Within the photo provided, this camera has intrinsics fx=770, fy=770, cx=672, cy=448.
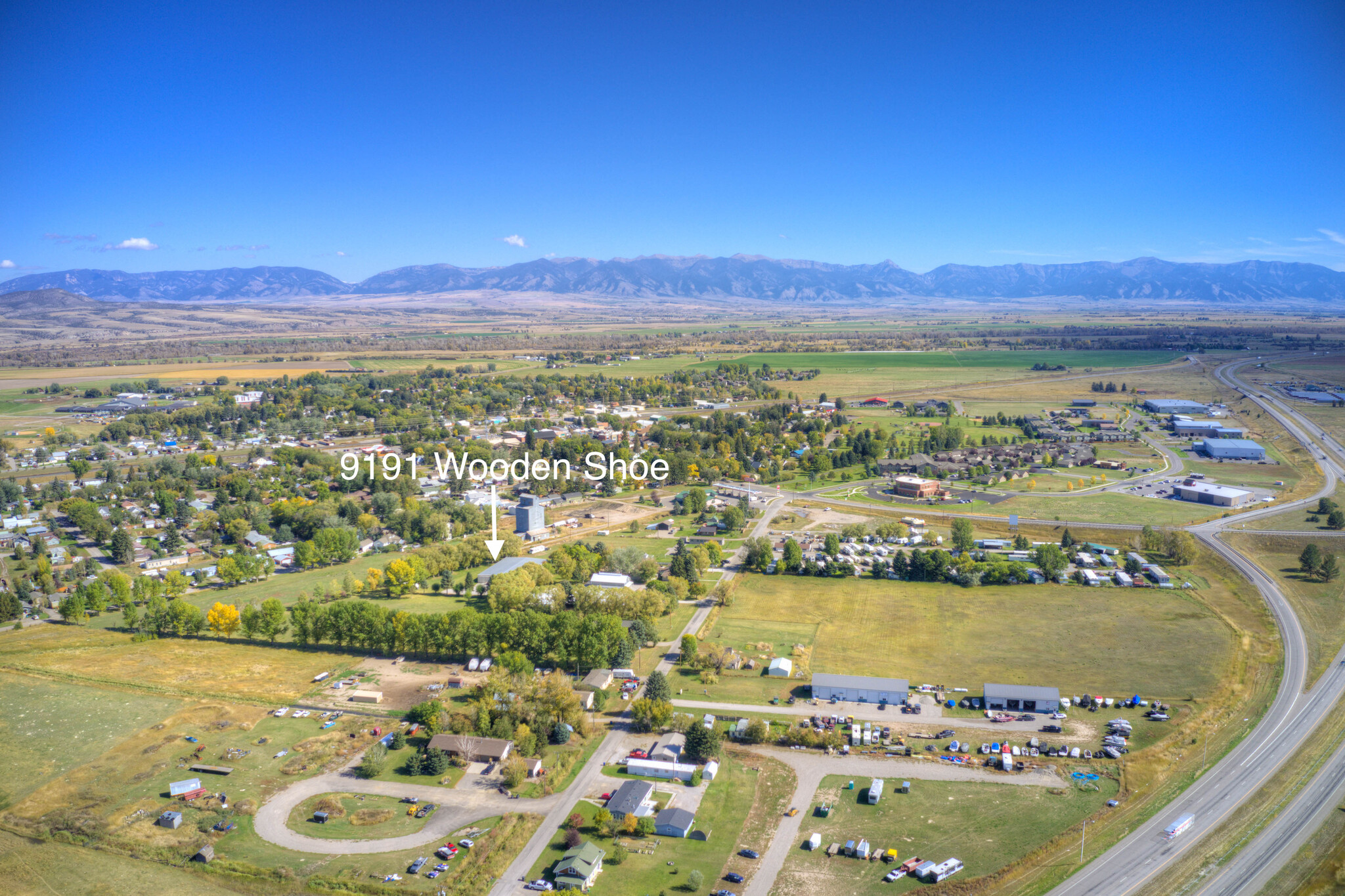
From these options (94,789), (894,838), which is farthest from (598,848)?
(94,789)

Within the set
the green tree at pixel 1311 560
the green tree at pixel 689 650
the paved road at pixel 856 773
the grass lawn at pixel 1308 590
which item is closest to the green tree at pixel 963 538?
the grass lawn at pixel 1308 590

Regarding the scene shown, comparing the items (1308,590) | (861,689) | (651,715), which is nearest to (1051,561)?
(1308,590)

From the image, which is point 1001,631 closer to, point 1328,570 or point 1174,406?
point 1328,570

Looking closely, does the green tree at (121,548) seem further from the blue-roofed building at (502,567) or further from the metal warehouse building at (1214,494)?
the metal warehouse building at (1214,494)

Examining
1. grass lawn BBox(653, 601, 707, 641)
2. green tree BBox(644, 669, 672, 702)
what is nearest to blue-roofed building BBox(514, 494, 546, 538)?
grass lawn BBox(653, 601, 707, 641)

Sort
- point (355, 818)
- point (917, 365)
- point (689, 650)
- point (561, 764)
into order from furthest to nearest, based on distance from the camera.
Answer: point (917, 365) < point (689, 650) < point (561, 764) < point (355, 818)

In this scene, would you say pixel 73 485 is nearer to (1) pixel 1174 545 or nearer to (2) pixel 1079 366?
(1) pixel 1174 545
